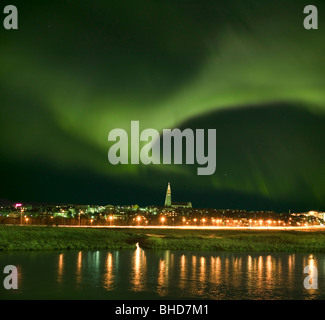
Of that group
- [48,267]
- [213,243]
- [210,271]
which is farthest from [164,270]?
[213,243]

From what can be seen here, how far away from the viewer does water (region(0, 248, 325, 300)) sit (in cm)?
3073

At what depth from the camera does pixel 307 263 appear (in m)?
51.3

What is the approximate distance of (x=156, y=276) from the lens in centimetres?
3875

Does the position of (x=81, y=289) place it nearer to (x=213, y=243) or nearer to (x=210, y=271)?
(x=210, y=271)

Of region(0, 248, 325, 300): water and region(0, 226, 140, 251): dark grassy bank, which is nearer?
region(0, 248, 325, 300): water

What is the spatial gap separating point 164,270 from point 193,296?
40.7 feet

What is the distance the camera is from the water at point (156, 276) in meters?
30.7

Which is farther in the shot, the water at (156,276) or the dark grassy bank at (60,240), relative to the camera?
the dark grassy bank at (60,240)

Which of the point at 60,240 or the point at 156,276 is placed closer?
the point at 156,276

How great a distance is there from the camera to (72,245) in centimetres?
6328
